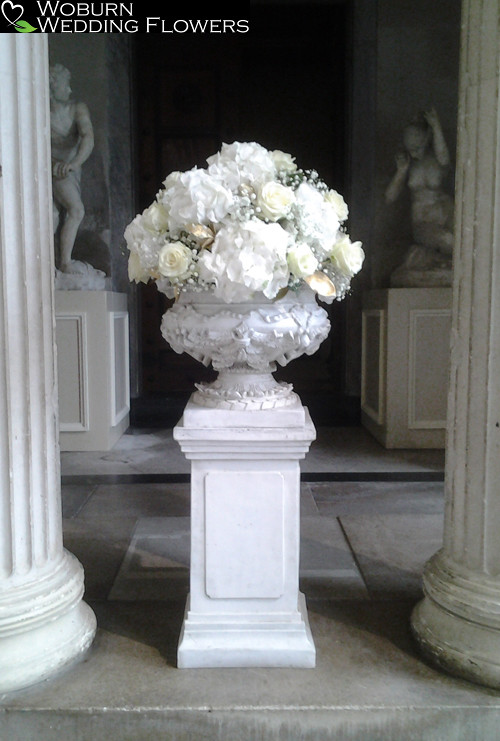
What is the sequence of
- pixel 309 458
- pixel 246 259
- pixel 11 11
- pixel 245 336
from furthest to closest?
pixel 309 458 → pixel 11 11 → pixel 245 336 → pixel 246 259

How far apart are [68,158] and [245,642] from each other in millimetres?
4129

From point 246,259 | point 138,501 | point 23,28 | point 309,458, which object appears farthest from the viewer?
point 309,458

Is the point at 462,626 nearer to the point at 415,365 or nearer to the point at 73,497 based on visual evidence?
the point at 73,497

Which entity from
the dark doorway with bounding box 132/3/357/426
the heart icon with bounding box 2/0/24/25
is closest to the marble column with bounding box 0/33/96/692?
the heart icon with bounding box 2/0/24/25

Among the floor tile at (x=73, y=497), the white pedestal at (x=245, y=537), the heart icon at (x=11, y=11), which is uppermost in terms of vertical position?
the heart icon at (x=11, y=11)

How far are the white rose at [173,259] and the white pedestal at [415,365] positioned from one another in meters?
3.31

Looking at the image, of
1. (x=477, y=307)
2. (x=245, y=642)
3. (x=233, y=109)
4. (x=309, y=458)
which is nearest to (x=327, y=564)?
(x=245, y=642)

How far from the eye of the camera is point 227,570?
87.4 inches

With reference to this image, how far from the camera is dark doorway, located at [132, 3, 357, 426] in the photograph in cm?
641

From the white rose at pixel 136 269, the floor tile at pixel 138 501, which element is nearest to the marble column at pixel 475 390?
the white rose at pixel 136 269

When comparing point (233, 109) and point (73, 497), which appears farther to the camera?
point (233, 109)

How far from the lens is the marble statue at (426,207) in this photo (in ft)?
16.9

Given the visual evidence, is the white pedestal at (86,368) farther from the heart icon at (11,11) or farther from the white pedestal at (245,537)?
the white pedestal at (245,537)

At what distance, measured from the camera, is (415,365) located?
508 centimetres
